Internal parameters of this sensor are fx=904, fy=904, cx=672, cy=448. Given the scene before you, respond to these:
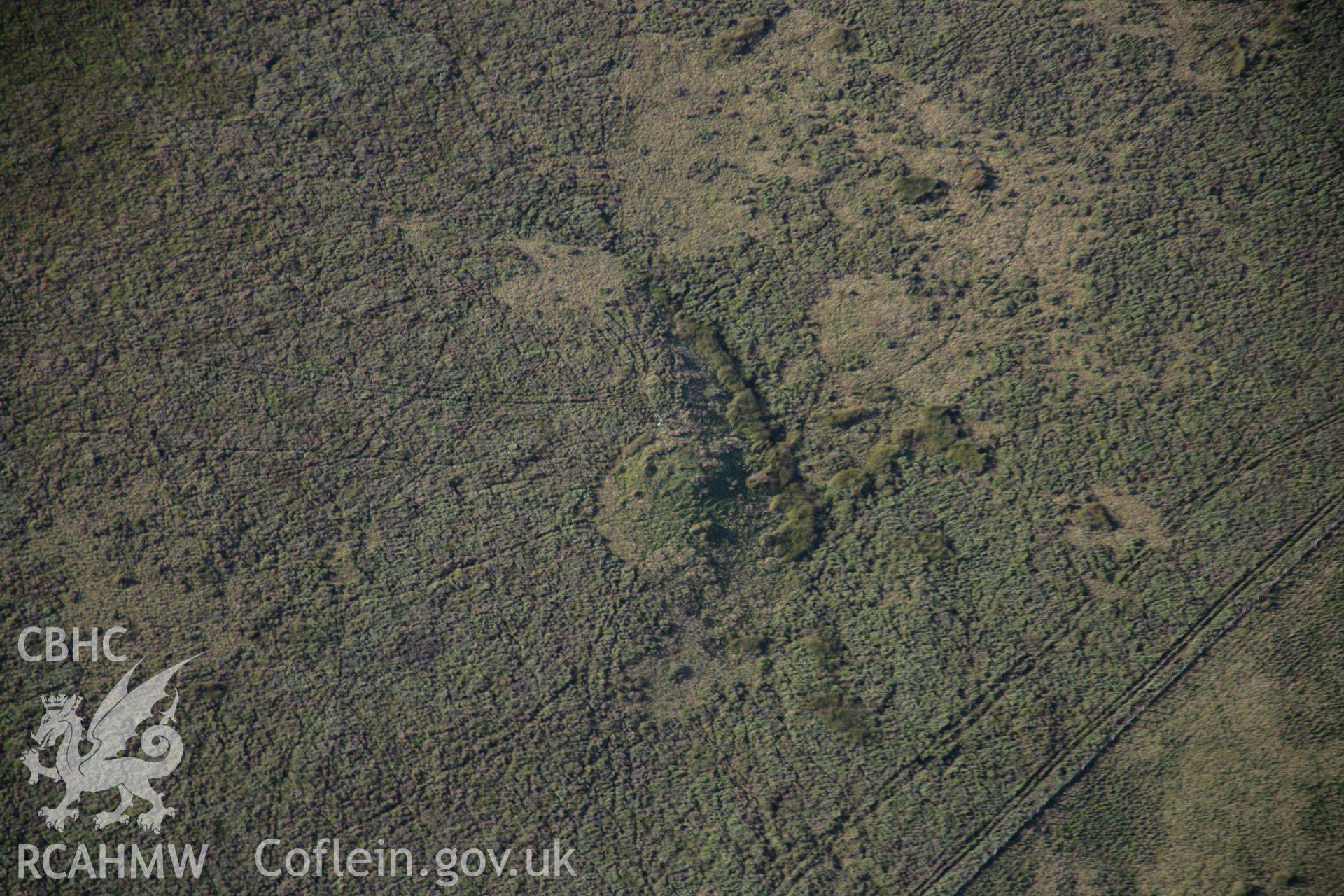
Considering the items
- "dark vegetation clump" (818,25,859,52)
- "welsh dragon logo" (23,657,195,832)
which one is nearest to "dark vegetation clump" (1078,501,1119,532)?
"dark vegetation clump" (818,25,859,52)

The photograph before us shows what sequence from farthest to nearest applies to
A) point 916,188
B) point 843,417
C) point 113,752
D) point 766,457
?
1. point 916,188
2. point 843,417
3. point 766,457
4. point 113,752

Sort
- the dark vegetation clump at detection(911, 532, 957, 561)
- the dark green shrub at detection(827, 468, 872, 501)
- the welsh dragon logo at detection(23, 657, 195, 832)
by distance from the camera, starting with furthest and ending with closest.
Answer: the dark green shrub at detection(827, 468, 872, 501) → the dark vegetation clump at detection(911, 532, 957, 561) → the welsh dragon logo at detection(23, 657, 195, 832)

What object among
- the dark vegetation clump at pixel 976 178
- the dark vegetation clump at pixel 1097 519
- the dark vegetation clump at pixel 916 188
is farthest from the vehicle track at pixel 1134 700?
the dark vegetation clump at pixel 916 188

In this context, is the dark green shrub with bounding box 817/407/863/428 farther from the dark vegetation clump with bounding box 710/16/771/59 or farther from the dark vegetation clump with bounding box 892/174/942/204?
the dark vegetation clump with bounding box 710/16/771/59

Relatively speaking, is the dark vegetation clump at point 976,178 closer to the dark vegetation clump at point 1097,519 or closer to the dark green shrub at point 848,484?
the dark green shrub at point 848,484

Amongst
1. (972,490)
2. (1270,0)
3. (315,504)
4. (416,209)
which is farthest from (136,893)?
(1270,0)

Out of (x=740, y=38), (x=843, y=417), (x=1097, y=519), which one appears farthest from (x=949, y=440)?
(x=740, y=38)

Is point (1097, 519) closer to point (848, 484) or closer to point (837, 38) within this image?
point (848, 484)

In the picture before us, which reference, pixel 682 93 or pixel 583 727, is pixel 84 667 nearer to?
pixel 583 727
